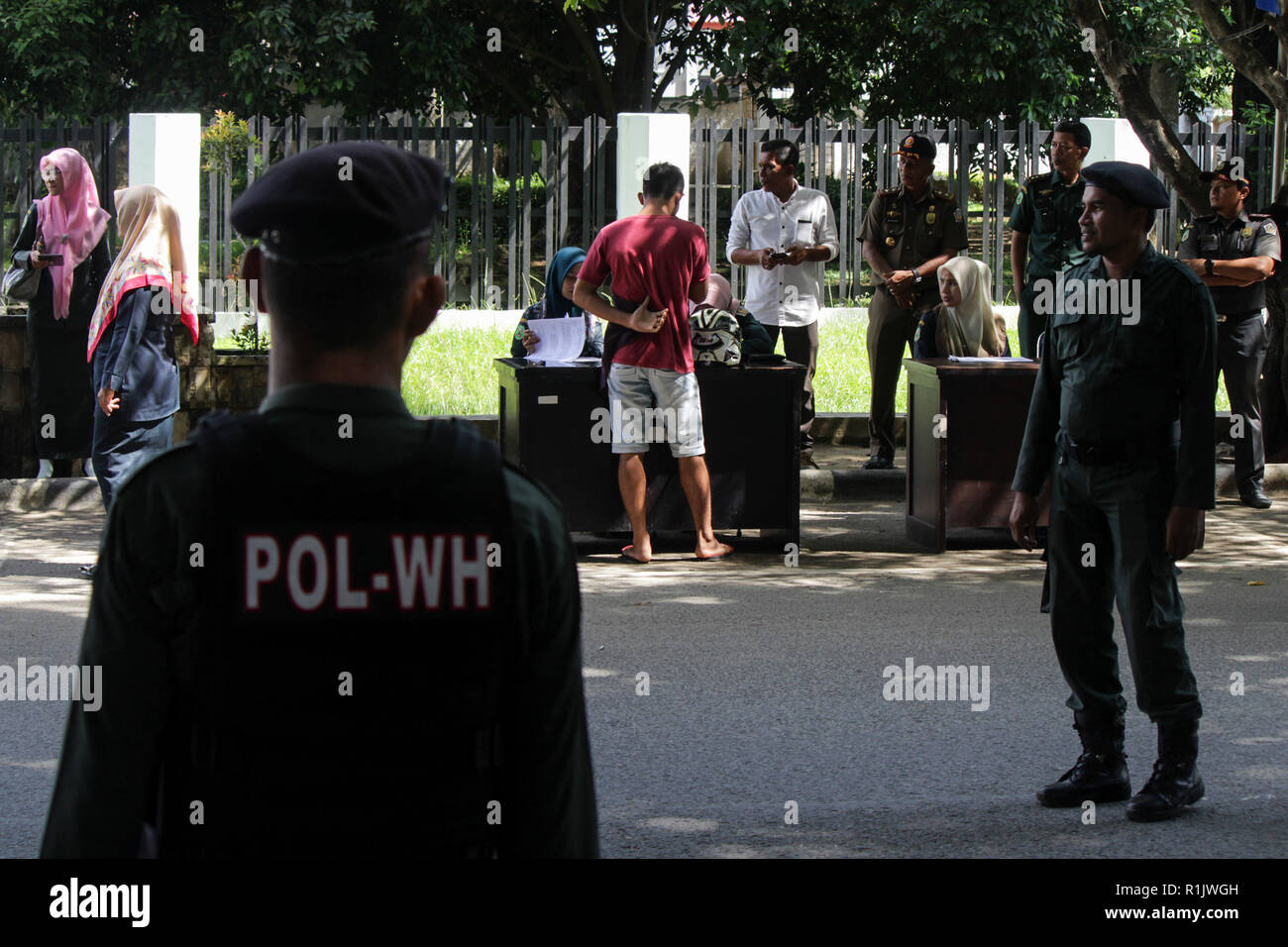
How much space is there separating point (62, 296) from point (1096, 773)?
7231mm

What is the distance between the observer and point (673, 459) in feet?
30.9

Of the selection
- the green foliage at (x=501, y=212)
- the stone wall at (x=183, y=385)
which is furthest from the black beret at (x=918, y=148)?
the green foliage at (x=501, y=212)

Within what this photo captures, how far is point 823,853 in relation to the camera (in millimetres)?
4801

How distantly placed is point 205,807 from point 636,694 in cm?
468

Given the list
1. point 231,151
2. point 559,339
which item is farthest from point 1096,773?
point 231,151

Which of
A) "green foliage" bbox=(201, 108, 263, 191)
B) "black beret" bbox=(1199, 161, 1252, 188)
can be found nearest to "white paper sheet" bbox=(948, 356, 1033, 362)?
"black beret" bbox=(1199, 161, 1252, 188)

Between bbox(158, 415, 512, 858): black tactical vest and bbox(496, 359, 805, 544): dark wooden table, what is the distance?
7.35 metres

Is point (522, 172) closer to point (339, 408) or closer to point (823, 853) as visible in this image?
point (823, 853)

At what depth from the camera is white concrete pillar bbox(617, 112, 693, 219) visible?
1552 cm

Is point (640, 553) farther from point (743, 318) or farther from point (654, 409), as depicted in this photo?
point (743, 318)

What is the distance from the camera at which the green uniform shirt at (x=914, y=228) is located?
11172 mm

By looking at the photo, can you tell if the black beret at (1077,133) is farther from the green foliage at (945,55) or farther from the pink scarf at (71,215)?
the green foliage at (945,55)

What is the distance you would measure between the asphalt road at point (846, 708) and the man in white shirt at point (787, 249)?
7.10 feet
